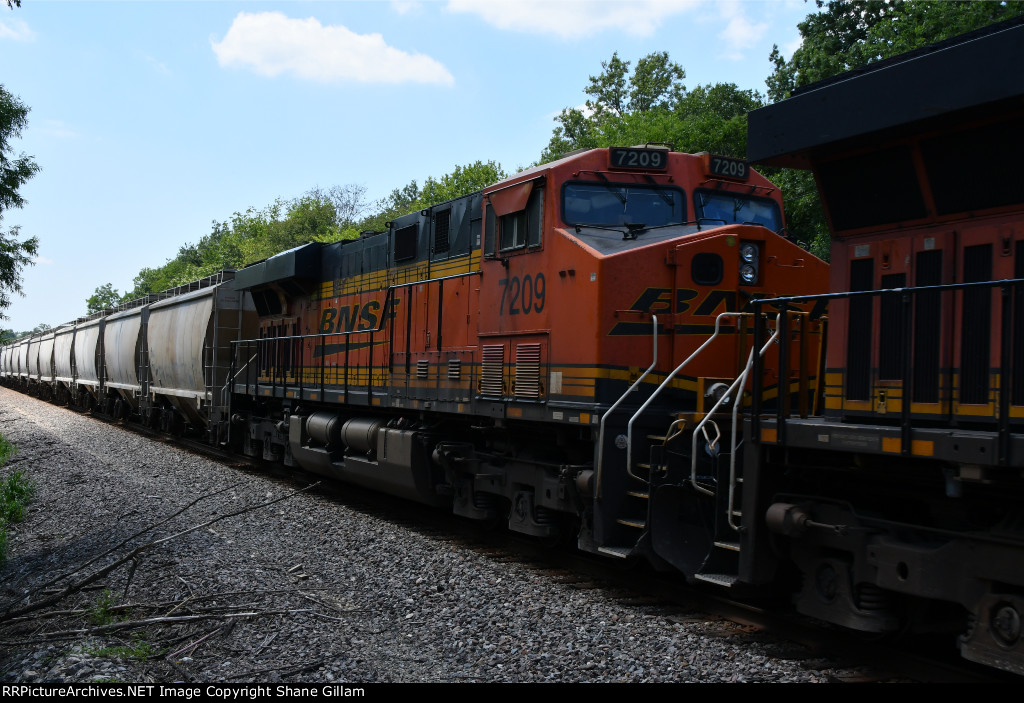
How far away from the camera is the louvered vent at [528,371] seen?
306 inches

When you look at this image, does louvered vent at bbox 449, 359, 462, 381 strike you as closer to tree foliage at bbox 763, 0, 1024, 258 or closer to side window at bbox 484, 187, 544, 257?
side window at bbox 484, 187, 544, 257

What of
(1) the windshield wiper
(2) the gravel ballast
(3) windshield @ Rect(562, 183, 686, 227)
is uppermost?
(3) windshield @ Rect(562, 183, 686, 227)

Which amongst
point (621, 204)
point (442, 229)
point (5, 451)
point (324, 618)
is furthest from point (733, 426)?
point (5, 451)

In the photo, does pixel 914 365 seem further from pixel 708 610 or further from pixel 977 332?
pixel 708 610

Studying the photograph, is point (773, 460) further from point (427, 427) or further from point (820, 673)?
point (427, 427)

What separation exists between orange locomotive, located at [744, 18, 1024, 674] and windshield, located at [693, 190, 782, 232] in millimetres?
2523

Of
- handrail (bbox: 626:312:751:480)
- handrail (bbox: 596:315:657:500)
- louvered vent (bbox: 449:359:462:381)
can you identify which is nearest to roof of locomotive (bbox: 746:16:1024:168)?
handrail (bbox: 626:312:751:480)

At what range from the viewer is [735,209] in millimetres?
8102

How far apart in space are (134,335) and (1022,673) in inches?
936

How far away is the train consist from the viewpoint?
4.45 m

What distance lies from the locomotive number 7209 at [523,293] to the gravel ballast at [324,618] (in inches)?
91.5

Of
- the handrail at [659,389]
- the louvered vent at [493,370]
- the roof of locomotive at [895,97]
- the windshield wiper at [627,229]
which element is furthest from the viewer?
the louvered vent at [493,370]

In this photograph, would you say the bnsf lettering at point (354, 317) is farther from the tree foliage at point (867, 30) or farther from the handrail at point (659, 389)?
the tree foliage at point (867, 30)

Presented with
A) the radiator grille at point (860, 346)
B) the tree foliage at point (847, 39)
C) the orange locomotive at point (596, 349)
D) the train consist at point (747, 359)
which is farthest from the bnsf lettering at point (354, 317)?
the tree foliage at point (847, 39)
